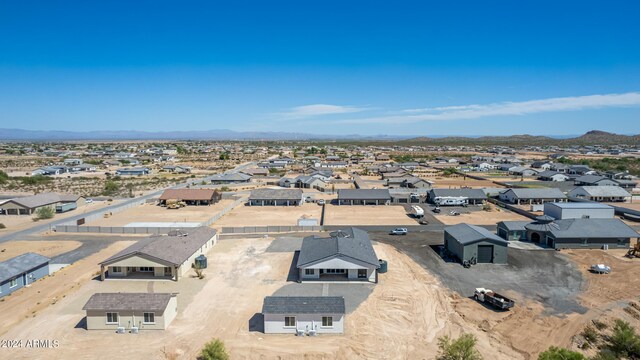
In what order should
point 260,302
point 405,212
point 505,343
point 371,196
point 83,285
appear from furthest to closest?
point 371,196 < point 405,212 < point 83,285 < point 260,302 < point 505,343

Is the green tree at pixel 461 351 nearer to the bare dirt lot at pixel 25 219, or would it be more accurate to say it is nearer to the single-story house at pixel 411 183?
the bare dirt lot at pixel 25 219

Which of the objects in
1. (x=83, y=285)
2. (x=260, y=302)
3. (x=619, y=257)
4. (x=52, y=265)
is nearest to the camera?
(x=260, y=302)

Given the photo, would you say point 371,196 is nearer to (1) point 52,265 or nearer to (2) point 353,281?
(2) point 353,281

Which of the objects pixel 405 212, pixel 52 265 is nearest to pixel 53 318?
pixel 52 265

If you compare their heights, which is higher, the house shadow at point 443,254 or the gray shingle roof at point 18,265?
the gray shingle roof at point 18,265

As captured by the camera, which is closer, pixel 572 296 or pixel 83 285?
pixel 572 296

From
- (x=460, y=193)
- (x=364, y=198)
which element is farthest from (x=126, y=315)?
(x=460, y=193)

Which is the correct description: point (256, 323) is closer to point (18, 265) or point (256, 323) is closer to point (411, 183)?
point (18, 265)

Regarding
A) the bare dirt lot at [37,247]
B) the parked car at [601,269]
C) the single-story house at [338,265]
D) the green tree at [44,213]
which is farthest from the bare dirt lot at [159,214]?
the parked car at [601,269]
